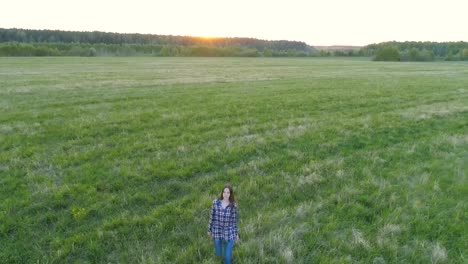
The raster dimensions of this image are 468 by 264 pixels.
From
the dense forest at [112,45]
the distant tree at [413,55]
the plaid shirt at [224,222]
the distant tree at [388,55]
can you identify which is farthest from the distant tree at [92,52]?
the plaid shirt at [224,222]

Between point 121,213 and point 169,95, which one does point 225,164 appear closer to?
point 121,213

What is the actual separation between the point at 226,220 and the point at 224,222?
4 cm

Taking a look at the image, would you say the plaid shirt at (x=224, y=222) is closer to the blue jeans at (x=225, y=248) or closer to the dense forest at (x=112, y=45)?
the blue jeans at (x=225, y=248)

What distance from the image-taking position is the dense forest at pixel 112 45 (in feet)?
285

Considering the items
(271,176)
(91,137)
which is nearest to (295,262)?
(271,176)

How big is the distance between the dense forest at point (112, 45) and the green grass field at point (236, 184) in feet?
269

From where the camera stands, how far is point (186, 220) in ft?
19.2

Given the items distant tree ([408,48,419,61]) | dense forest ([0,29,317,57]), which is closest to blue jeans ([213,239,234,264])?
dense forest ([0,29,317,57])

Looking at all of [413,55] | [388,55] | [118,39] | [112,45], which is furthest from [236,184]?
[118,39]

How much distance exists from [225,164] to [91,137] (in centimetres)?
402

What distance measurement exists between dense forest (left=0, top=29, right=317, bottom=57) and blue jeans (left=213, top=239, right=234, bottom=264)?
3475 inches

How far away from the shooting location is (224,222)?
4.84m

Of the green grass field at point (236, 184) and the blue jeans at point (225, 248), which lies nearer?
the blue jeans at point (225, 248)

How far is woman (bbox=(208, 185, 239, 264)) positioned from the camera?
4801mm
